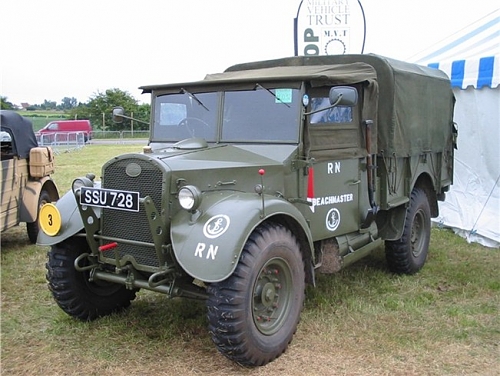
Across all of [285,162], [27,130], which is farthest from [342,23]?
[285,162]

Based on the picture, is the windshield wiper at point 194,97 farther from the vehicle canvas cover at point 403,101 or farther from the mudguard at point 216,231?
the mudguard at point 216,231

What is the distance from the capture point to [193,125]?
5008 millimetres

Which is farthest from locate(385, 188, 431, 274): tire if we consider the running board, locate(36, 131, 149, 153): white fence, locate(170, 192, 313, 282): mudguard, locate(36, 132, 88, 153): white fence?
locate(36, 132, 88, 153): white fence

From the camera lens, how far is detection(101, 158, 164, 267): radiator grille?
13.0 feet

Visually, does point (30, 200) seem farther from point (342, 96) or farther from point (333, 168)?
point (342, 96)

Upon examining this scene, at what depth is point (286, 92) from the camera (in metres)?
4.65

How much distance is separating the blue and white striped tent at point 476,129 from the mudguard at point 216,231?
4.97 metres

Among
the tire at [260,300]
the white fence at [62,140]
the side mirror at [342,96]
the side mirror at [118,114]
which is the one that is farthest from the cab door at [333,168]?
the white fence at [62,140]

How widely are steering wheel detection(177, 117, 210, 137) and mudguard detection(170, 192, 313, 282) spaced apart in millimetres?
1020

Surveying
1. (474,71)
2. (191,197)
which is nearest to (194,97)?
(191,197)

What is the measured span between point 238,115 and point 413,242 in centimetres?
295

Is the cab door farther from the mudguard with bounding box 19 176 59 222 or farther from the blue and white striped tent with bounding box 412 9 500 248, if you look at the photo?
the mudguard with bounding box 19 176 59 222

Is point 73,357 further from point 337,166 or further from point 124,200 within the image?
point 337,166

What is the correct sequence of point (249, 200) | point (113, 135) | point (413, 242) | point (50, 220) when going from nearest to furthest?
point (249, 200) < point (50, 220) < point (413, 242) < point (113, 135)
